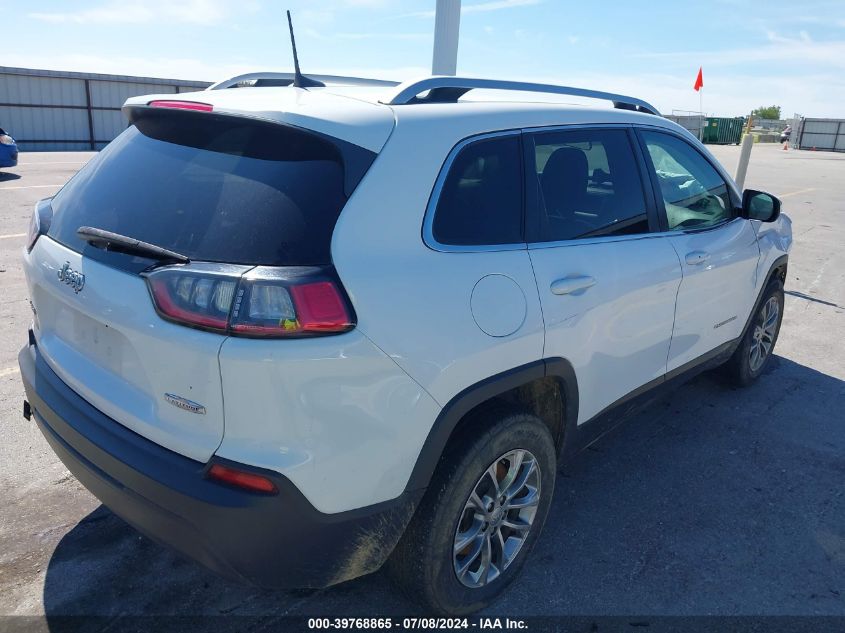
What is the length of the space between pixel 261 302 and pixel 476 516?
1210 millimetres

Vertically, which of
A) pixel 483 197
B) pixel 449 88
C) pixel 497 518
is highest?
pixel 449 88

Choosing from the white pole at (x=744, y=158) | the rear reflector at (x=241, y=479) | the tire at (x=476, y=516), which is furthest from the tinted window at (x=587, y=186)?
the white pole at (x=744, y=158)

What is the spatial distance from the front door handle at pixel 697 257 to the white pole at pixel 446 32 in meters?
6.48

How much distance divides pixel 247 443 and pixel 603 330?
63.1 inches

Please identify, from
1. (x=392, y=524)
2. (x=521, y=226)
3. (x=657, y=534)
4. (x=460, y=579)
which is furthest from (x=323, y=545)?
(x=657, y=534)

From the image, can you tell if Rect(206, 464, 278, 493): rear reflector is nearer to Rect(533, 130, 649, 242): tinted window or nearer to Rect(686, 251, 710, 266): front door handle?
Rect(533, 130, 649, 242): tinted window

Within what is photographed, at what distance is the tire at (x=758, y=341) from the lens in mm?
4637

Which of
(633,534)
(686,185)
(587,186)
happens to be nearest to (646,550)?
(633,534)

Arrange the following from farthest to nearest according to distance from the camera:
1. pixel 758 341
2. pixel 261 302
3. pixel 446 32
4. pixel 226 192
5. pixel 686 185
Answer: pixel 446 32 → pixel 758 341 → pixel 686 185 → pixel 226 192 → pixel 261 302

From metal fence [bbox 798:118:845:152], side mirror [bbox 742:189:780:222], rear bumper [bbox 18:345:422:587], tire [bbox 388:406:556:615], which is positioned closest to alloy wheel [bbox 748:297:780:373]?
side mirror [bbox 742:189:780:222]

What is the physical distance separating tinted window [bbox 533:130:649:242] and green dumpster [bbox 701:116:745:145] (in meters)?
47.5

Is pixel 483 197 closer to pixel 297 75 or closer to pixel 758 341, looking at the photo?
pixel 297 75

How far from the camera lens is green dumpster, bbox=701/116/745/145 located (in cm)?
4647

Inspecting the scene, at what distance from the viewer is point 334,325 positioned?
1.96 metres
